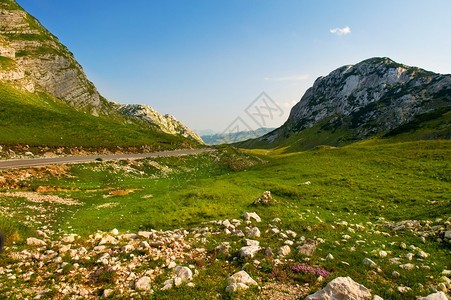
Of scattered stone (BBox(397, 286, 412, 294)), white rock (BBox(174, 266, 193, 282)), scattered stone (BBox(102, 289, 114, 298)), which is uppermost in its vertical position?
scattered stone (BBox(102, 289, 114, 298))

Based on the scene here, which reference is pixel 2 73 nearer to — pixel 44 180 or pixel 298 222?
pixel 44 180

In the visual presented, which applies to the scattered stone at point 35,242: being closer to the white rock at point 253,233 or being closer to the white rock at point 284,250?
the white rock at point 253,233

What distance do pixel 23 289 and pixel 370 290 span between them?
12.3 metres

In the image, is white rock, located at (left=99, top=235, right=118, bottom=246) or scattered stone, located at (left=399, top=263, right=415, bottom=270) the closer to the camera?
scattered stone, located at (left=399, top=263, right=415, bottom=270)

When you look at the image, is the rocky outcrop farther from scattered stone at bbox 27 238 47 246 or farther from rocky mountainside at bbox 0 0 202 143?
scattered stone at bbox 27 238 47 246

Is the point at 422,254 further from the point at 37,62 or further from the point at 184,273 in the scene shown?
the point at 37,62

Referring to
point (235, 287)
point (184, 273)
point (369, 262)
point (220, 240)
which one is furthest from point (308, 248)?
point (184, 273)

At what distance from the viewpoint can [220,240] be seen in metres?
12.4

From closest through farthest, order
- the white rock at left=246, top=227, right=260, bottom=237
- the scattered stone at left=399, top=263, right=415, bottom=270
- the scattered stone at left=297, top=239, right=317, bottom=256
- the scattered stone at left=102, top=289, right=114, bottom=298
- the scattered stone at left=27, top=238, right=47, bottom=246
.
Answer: the scattered stone at left=102, top=289, right=114, bottom=298 → the scattered stone at left=399, top=263, right=415, bottom=270 → the scattered stone at left=27, top=238, right=47, bottom=246 → the scattered stone at left=297, top=239, right=317, bottom=256 → the white rock at left=246, top=227, right=260, bottom=237

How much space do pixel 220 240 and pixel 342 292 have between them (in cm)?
699

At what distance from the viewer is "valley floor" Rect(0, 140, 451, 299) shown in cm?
775

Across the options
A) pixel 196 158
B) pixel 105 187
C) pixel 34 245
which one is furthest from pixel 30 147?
pixel 34 245

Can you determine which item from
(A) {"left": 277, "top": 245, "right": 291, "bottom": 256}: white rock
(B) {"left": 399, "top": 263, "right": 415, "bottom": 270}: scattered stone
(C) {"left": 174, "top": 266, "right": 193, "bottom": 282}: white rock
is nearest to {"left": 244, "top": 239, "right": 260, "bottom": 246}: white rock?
(A) {"left": 277, "top": 245, "right": 291, "bottom": 256}: white rock

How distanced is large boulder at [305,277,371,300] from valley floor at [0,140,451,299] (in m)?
0.71
